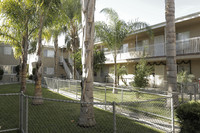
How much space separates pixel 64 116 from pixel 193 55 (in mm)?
11869

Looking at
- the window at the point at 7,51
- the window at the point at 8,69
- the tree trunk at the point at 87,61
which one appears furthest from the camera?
the window at the point at 7,51

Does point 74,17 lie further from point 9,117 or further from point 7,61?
point 7,61

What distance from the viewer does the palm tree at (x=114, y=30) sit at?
46.1 feet

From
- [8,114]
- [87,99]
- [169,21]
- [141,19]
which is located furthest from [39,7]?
[141,19]

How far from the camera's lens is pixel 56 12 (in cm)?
974

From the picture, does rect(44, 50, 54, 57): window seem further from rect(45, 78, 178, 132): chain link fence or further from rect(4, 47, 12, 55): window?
rect(45, 78, 178, 132): chain link fence

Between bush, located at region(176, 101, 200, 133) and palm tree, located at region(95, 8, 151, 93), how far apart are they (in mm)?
9844

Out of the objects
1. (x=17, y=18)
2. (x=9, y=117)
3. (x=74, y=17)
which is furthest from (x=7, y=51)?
(x=9, y=117)

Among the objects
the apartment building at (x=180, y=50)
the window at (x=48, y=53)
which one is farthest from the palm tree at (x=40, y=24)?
the window at (x=48, y=53)

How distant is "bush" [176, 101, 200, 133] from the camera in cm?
385

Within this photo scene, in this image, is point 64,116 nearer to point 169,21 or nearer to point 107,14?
point 169,21

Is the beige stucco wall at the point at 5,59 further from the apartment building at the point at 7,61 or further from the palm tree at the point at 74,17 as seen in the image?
the palm tree at the point at 74,17

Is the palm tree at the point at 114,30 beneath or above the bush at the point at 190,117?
above

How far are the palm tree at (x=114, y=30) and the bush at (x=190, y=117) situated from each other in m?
9.84
